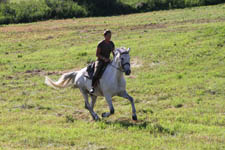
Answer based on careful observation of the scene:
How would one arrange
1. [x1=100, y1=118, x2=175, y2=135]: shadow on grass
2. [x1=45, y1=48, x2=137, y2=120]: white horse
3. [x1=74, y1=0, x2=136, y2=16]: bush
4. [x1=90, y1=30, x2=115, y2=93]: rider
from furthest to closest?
[x1=74, y1=0, x2=136, y2=16]: bush
[x1=90, y1=30, x2=115, y2=93]: rider
[x1=45, y1=48, x2=137, y2=120]: white horse
[x1=100, y1=118, x2=175, y2=135]: shadow on grass

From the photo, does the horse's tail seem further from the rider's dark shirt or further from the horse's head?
the horse's head

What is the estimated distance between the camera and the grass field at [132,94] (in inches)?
400

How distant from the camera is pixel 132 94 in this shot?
55.5ft

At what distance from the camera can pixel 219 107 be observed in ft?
45.6

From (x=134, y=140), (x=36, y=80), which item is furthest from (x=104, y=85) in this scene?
(x=36, y=80)

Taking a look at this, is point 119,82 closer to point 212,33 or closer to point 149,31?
point 212,33

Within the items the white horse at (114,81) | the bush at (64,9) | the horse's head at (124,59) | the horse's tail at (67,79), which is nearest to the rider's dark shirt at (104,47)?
the white horse at (114,81)

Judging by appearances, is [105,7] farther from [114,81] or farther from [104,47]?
[114,81]

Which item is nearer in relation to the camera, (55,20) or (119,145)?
(119,145)

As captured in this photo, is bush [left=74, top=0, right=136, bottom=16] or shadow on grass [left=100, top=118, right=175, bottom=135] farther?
bush [left=74, top=0, right=136, bottom=16]

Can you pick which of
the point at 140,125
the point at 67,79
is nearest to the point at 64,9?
the point at 67,79

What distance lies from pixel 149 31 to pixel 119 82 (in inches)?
850

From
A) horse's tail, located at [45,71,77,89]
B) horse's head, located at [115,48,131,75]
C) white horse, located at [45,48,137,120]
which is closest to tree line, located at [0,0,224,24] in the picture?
horse's tail, located at [45,71,77,89]

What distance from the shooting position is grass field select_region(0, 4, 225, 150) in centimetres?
1016
